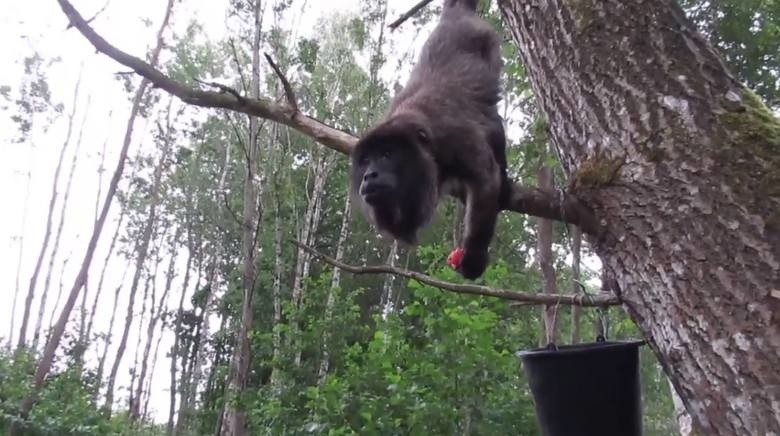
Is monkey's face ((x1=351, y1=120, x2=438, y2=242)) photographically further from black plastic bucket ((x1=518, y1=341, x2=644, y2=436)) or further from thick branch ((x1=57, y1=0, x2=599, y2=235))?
black plastic bucket ((x1=518, y1=341, x2=644, y2=436))

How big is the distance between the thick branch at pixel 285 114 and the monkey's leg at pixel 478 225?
0.47 metres

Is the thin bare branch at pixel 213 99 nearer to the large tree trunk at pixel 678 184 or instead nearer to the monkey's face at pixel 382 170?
the monkey's face at pixel 382 170

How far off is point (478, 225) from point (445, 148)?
1.37 ft

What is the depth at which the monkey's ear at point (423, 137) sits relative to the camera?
343cm

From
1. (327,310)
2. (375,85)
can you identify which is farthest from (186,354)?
(327,310)

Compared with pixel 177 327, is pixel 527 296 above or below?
below

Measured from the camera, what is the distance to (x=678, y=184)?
1644 mm

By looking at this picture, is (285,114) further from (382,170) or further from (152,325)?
(152,325)

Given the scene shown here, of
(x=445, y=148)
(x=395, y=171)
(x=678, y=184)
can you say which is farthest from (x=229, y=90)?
(x=678, y=184)

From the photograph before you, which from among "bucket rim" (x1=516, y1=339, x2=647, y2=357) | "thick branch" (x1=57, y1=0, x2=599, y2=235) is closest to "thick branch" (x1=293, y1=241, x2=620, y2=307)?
"bucket rim" (x1=516, y1=339, x2=647, y2=357)

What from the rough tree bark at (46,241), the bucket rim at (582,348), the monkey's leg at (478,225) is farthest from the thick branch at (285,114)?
the rough tree bark at (46,241)

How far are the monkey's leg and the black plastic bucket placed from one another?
1341mm

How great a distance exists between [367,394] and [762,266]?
17.8 feet

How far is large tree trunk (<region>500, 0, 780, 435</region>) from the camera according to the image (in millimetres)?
1428
